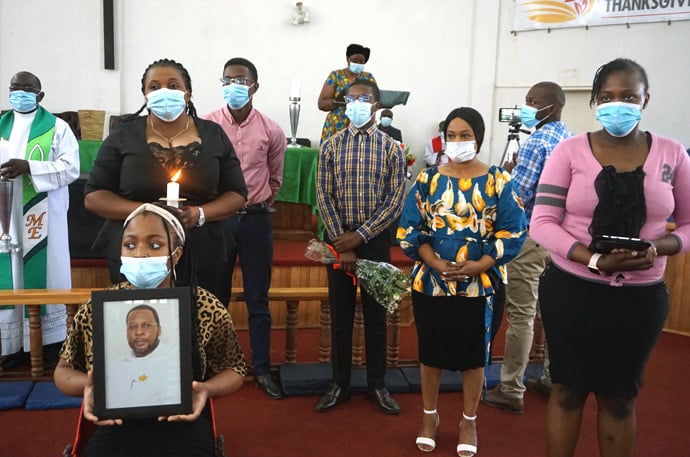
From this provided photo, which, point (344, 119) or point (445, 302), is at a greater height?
point (344, 119)

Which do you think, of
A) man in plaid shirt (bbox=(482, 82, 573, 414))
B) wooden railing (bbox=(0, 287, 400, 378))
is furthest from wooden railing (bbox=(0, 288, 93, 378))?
man in plaid shirt (bbox=(482, 82, 573, 414))

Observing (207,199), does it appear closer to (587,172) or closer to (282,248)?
(587,172)

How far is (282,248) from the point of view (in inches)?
→ 199

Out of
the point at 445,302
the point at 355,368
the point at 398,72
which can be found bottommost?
the point at 355,368

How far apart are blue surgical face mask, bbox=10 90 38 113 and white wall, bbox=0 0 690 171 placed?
4137 mm

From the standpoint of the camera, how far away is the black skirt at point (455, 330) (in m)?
2.50

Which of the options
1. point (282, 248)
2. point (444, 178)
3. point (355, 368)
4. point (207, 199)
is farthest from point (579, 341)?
point (282, 248)

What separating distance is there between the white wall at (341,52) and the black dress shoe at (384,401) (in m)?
5.17

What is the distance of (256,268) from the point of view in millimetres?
3107

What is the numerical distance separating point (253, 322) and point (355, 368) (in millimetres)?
696

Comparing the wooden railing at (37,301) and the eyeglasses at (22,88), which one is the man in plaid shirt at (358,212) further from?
the eyeglasses at (22,88)

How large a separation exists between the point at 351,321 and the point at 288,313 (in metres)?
0.46

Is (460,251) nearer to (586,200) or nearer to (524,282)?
(586,200)

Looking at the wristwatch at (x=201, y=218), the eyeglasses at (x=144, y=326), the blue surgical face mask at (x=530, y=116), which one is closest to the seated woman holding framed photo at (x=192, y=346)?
the eyeglasses at (x=144, y=326)
